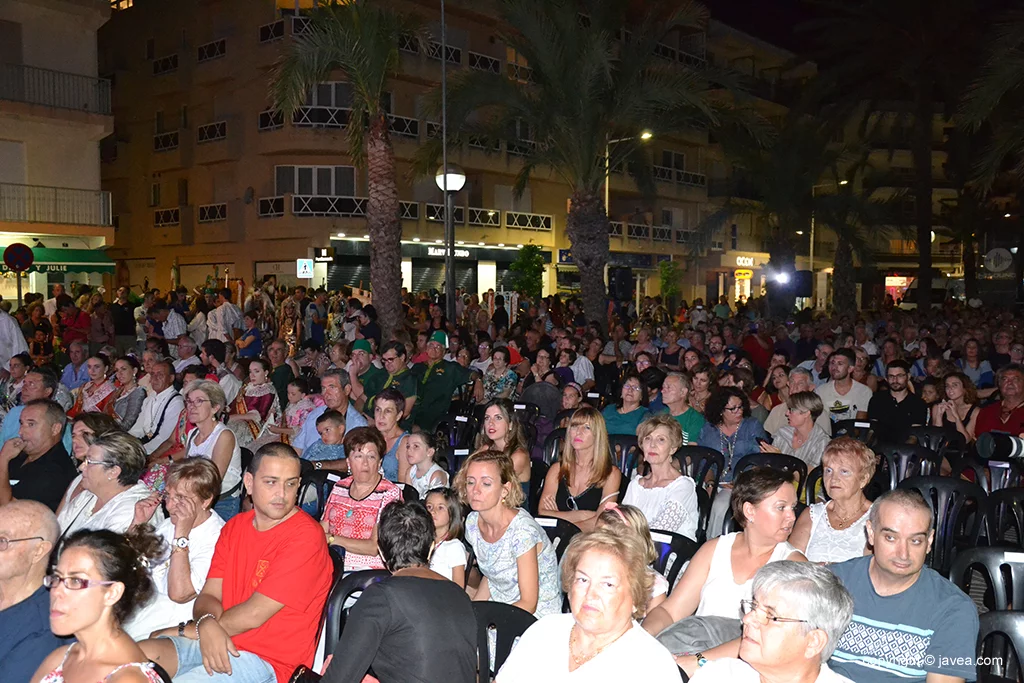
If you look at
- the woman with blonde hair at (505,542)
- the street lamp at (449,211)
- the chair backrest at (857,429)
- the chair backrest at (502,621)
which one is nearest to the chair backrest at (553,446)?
the chair backrest at (857,429)

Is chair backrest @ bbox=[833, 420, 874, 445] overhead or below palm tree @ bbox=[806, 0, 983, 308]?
below

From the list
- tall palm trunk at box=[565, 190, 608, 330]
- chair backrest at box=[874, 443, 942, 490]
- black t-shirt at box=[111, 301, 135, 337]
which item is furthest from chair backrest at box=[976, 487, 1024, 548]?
black t-shirt at box=[111, 301, 135, 337]

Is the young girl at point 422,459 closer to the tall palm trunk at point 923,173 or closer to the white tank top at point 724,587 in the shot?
the white tank top at point 724,587

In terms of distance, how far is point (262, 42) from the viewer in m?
30.3

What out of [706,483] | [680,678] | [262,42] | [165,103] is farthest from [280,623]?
[165,103]

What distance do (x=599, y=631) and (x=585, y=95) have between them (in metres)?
15.2

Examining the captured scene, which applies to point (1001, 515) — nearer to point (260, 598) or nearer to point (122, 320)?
point (260, 598)

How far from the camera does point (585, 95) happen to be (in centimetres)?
1719

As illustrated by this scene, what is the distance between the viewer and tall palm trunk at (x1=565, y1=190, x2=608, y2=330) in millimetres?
18328

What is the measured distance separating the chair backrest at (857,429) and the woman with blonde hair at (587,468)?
10.4 feet

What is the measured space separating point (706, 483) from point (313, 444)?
3284 mm

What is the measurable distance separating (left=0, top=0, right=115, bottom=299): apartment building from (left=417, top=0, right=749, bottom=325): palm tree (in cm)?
1204

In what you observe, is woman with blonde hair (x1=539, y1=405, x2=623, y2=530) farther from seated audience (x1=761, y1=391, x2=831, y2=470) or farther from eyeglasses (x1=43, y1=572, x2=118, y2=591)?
eyeglasses (x1=43, y1=572, x2=118, y2=591)

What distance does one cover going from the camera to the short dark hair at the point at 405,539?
3.77m
